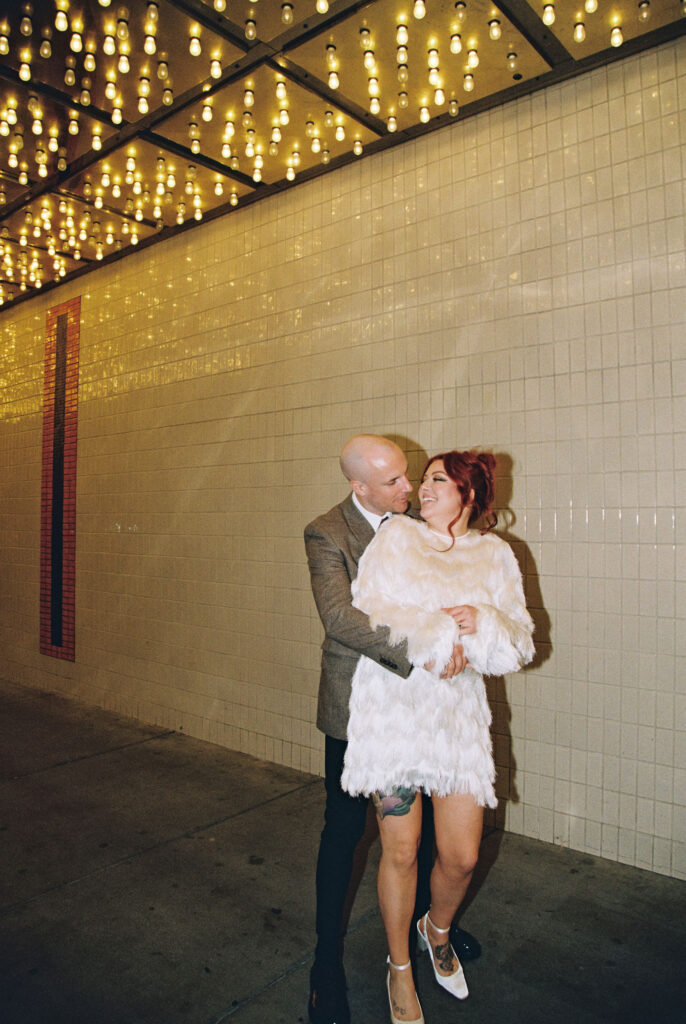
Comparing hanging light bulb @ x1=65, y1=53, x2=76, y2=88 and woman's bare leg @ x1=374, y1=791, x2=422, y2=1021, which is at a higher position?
hanging light bulb @ x1=65, y1=53, x2=76, y2=88

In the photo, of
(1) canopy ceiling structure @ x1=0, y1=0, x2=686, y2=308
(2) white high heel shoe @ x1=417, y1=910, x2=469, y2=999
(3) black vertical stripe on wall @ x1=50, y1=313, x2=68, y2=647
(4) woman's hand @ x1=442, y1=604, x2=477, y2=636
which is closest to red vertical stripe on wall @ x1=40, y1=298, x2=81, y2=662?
(3) black vertical stripe on wall @ x1=50, y1=313, x2=68, y2=647

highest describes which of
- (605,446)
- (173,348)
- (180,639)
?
(173,348)

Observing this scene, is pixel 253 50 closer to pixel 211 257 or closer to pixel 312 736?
pixel 211 257

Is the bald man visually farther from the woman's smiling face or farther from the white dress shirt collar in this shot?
the woman's smiling face

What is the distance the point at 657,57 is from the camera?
2.86 metres

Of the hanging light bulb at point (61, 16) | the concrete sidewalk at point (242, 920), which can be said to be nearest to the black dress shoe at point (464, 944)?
the concrete sidewalk at point (242, 920)

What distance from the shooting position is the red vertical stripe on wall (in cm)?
591

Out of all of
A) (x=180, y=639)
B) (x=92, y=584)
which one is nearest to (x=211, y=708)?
(x=180, y=639)

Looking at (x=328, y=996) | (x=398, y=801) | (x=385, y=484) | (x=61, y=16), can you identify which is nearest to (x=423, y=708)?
(x=398, y=801)

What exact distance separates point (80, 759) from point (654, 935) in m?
3.28

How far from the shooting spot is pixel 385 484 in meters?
2.07

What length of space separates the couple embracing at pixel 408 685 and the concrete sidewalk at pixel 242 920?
0.81ft

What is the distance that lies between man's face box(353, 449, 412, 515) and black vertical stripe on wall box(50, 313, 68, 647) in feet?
15.2

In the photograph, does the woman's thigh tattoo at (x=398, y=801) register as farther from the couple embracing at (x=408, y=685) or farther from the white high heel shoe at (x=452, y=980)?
the white high heel shoe at (x=452, y=980)
